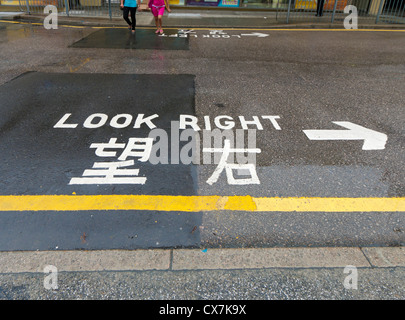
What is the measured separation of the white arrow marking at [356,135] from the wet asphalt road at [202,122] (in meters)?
0.11

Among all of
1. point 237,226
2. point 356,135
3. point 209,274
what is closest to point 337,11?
point 356,135

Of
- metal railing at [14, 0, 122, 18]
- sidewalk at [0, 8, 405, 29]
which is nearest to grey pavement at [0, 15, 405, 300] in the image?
sidewalk at [0, 8, 405, 29]

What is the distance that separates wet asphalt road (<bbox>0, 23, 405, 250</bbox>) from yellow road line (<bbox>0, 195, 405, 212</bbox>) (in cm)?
8

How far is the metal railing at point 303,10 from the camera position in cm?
1341

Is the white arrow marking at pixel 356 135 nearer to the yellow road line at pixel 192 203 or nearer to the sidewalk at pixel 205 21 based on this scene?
the yellow road line at pixel 192 203

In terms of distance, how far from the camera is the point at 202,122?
4336 mm

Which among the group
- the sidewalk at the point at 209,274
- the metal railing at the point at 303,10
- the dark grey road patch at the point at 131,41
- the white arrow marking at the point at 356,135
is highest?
the metal railing at the point at 303,10

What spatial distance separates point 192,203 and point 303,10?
1450 centimetres

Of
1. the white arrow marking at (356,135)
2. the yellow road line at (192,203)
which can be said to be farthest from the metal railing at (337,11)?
the yellow road line at (192,203)

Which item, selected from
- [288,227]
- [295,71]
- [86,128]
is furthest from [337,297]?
[295,71]

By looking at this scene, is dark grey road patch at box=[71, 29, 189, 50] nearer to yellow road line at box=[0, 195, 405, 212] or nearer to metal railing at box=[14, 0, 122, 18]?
metal railing at box=[14, 0, 122, 18]

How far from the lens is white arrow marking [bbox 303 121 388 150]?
12.8 ft
